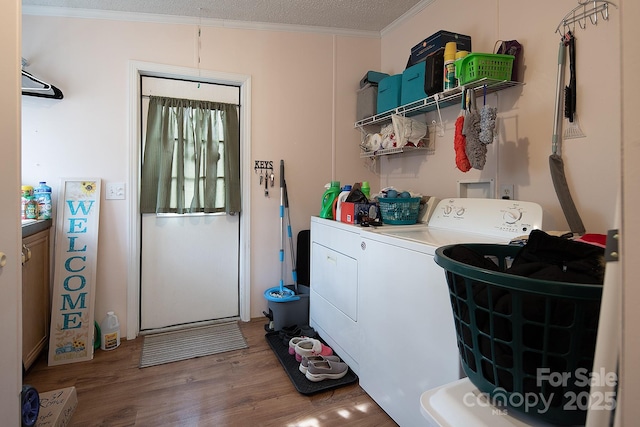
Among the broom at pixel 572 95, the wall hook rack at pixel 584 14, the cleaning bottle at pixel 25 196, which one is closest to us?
the wall hook rack at pixel 584 14

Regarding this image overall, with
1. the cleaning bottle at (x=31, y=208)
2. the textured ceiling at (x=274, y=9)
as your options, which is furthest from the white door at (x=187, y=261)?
the cleaning bottle at (x=31, y=208)

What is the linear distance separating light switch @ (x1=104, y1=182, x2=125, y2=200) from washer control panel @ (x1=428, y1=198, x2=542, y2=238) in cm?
225

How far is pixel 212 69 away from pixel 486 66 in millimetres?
2032

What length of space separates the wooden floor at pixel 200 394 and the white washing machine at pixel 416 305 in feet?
0.68

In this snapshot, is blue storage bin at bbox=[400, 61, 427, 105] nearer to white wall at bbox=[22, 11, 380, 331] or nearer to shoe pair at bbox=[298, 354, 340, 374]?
white wall at bbox=[22, 11, 380, 331]

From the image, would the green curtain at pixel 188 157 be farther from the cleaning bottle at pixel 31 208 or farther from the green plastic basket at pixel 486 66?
the green plastic basket at pixel 486 66

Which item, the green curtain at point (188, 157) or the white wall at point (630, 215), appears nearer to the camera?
the white wall at point (630, 215)

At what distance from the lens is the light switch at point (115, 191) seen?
2352 mm

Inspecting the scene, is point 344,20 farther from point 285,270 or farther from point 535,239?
point 535,239

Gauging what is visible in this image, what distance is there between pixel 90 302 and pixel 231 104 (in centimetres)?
185

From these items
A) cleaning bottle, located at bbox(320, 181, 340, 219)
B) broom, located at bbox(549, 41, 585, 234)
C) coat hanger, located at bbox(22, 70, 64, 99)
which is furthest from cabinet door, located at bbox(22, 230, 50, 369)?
broom, located at bbox(549, 41, 585, 234)

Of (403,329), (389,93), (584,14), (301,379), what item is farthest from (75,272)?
(584,14)

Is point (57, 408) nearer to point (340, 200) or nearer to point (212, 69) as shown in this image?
point (340, 200)

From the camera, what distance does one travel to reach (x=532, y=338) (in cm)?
52
